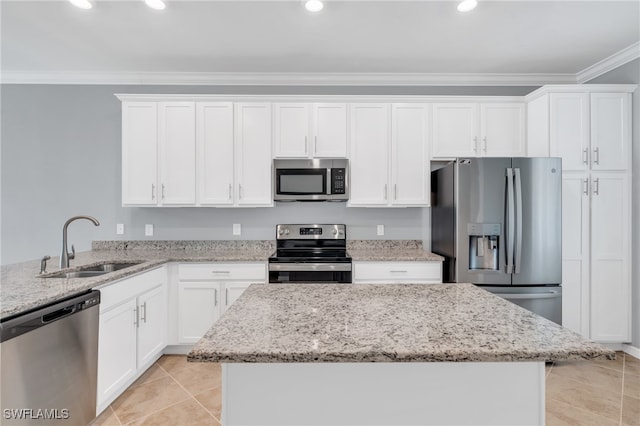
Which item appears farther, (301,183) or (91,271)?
(301,183)

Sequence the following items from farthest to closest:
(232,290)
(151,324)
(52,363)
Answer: (232,290) → (151,324) → (52,363)

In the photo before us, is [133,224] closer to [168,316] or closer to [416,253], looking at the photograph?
[168,316]

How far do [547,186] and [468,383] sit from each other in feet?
7.91

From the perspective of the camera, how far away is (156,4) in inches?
89.1

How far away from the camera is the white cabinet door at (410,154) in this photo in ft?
10.6

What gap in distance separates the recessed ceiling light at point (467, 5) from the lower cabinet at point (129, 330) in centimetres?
306

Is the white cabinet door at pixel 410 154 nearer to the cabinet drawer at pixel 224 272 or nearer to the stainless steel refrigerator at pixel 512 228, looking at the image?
the stainless steel refrigerator at pixel 512 228

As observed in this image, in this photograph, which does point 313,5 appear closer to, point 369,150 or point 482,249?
point 369,150

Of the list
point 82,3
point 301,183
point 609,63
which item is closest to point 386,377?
point 301,183

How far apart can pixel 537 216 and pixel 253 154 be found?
264 cm

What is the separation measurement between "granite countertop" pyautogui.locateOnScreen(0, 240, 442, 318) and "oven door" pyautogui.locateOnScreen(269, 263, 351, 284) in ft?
0.52

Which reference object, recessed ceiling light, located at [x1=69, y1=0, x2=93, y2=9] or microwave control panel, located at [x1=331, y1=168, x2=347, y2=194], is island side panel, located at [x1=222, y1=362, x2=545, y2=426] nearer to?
microwave control panel, located at [x1=331, y1=168, x2=347, y2=194]

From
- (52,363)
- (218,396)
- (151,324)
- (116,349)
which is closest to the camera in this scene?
(52,363)

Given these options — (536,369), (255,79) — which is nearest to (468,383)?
(536,369)
